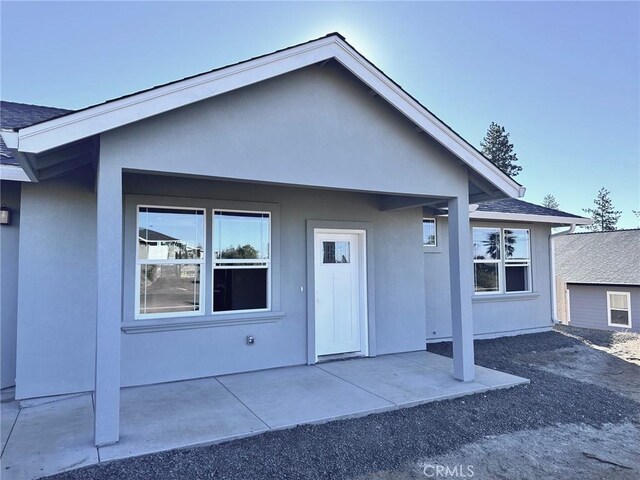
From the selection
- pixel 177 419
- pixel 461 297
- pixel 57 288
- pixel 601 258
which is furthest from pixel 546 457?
pixel 601 258

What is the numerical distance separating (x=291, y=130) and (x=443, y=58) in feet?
29.4

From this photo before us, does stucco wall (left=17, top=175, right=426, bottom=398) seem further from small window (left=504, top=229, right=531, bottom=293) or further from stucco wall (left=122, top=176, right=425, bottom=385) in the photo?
small window (left=504, top=229, right=531, bottom=293)

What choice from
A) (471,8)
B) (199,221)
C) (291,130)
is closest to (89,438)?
(199,221)

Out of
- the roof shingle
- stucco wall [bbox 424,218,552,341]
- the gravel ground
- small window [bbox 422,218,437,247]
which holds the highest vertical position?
the roof shingle

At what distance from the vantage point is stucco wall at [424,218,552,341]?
9734mm

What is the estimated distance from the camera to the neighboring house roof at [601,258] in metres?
20.6

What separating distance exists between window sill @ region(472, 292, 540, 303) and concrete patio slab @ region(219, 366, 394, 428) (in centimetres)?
539

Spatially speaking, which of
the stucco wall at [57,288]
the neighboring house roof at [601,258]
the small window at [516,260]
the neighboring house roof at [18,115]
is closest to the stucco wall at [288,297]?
the stucco wall at [57,288]

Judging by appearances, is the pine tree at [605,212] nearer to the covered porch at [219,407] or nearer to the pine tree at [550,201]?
the pine tree at [550,201]

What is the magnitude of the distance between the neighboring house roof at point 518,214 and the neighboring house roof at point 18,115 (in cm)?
914

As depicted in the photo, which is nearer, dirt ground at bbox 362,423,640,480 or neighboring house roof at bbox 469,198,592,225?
dirt ground at bbox 362,423,640,480

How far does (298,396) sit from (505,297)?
735 centimetres

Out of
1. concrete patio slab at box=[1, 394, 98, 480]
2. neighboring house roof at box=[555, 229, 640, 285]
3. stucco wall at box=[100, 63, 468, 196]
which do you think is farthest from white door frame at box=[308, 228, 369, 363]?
neighboring house roof at box=[555, 229, 640, 285]

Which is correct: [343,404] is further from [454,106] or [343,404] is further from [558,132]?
[558,132]
